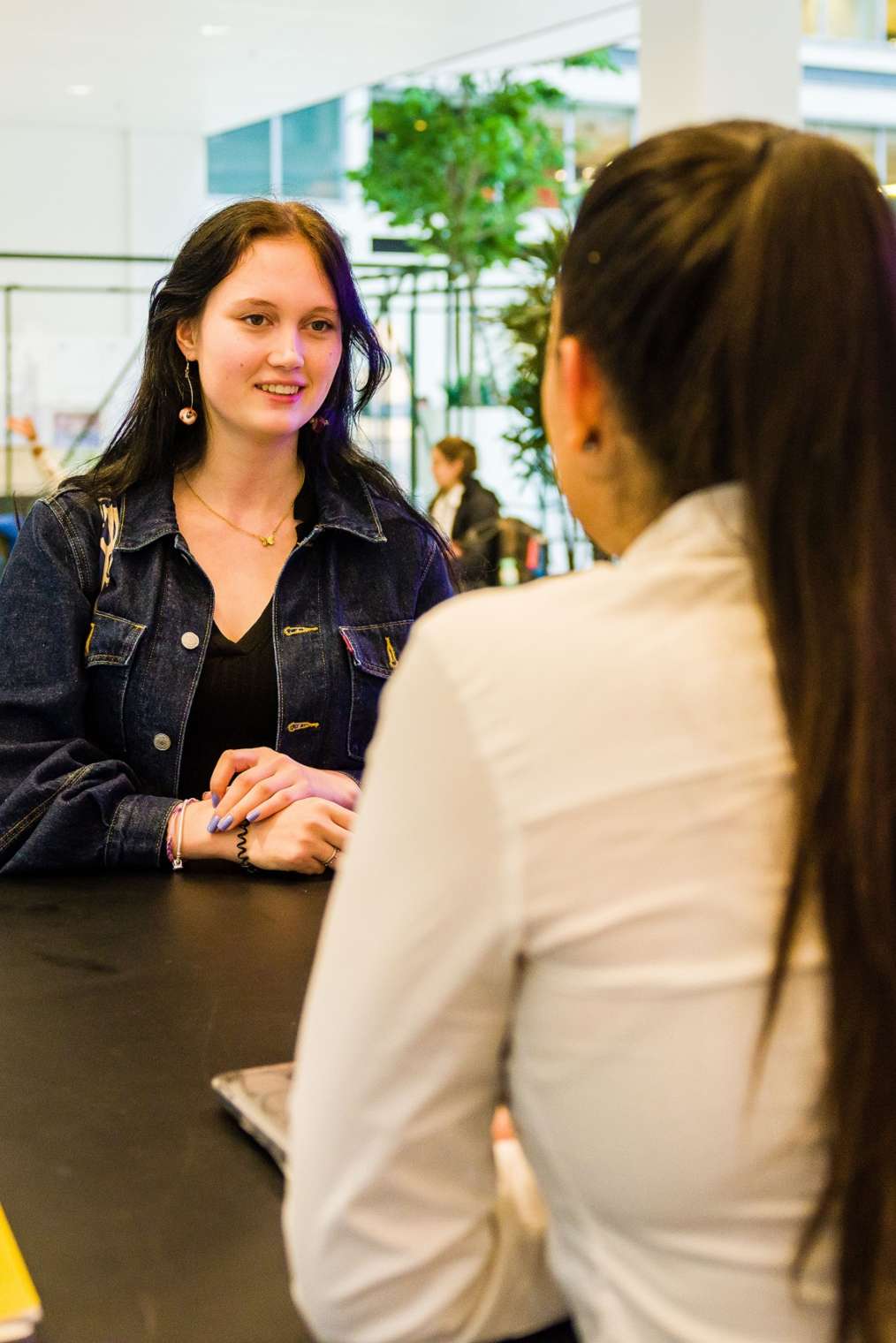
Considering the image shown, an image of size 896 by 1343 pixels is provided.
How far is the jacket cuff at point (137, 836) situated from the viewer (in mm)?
1627

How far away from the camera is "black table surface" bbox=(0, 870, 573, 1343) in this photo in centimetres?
78

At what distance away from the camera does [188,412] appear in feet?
6.18

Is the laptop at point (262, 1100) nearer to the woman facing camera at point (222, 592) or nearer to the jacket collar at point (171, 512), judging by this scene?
the woman facing camera at point (222, 592)

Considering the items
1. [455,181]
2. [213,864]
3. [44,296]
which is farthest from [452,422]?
[213,864]

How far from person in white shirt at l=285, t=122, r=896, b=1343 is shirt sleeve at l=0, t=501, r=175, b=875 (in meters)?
0.99

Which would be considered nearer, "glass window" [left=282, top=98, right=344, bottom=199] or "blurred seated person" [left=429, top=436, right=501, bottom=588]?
"blurred seated person" [left=429, top=436, right=501, bottom=588]

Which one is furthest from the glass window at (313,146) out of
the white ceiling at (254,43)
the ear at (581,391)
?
the ear at (581,391)

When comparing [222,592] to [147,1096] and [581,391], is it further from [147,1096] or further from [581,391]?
[581,391]

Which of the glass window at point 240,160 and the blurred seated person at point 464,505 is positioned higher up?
the glass window at point 240,160

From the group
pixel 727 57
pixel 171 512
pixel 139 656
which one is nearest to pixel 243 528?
pixel 171 512

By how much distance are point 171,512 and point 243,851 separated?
440 millimetres

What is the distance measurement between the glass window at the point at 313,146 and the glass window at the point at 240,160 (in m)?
0.20

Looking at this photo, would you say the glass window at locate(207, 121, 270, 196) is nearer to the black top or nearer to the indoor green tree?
the indoor green tree

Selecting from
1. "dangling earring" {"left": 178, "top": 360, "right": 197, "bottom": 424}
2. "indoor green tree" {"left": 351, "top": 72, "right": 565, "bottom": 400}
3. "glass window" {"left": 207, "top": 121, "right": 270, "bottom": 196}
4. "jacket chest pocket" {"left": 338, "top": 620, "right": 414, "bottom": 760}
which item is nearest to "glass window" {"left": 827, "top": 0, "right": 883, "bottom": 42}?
"indoor green tree" {"left": 351, "top": 72, "right": 565, "bottom": 400}
